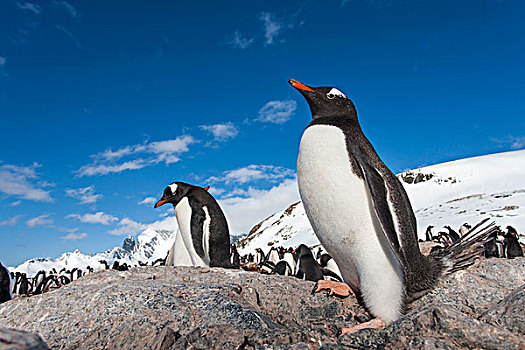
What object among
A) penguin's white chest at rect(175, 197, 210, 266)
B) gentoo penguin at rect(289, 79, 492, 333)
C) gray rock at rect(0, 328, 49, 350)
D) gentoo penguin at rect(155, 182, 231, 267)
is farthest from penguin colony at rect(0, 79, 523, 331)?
penguin's white chest at rect(175, 197, 210, 266)

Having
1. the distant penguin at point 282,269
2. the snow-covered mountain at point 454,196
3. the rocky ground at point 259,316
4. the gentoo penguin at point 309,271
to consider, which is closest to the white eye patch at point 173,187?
the gentoo penguin at point 309,271

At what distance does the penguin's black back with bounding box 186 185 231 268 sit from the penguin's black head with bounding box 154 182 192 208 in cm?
27

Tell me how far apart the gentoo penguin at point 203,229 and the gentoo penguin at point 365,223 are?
13.4ft

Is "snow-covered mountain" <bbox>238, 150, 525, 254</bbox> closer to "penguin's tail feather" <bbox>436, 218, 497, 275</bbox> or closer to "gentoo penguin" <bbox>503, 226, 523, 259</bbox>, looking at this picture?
"gentoo penguin" <bbox>503, 226, 523, 259</bbox>

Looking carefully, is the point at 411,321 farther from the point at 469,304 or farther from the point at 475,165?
the point at 475,165

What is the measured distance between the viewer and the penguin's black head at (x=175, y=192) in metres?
7.88

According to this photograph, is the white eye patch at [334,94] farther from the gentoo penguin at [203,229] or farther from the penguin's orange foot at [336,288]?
the gentoo penguin at [203,229]

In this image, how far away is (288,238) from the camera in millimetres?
34781

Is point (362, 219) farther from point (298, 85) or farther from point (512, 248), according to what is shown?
point (512, 248)

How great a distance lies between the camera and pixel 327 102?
12.3 feet

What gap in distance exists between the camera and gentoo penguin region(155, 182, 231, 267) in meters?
7.11

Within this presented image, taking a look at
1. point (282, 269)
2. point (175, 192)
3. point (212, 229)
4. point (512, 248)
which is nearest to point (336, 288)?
point (212, 229)

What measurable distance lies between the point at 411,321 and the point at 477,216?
2356 centimetres

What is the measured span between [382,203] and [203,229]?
4838 mm
